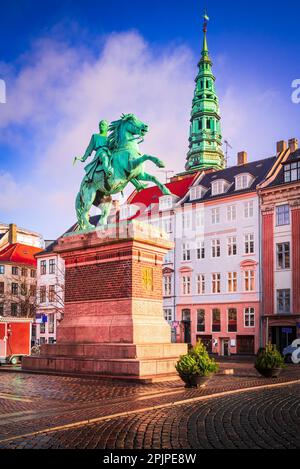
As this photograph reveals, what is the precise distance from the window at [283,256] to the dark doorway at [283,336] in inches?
208

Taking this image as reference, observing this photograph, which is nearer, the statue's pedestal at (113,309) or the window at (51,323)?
the statue's pedestal at (113,309)

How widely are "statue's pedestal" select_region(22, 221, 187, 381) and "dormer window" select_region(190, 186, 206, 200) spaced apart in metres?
36.4

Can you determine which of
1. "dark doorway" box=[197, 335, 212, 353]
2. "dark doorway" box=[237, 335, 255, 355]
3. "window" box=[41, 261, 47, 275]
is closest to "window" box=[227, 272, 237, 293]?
"dark doorway" box=[237, 335, 255, 355]

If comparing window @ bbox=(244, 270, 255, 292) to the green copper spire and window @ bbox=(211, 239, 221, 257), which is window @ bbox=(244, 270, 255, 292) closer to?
window @ bbox=(211, 239, 221, 257)

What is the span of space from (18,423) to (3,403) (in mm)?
2853

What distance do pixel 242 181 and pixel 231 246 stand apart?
6.39m

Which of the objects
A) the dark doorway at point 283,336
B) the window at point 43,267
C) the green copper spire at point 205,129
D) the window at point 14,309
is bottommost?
the dark doorway at point 283,336

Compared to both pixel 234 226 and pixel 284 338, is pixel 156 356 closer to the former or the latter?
pixel 284 338

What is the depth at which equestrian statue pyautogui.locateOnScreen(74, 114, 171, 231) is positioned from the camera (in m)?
20.8

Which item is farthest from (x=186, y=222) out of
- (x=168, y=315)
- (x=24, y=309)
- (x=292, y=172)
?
(x=24, y=309)

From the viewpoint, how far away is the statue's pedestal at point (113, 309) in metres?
17.8

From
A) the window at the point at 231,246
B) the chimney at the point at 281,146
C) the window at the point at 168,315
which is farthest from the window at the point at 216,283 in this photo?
the chimney at the point at 281,146

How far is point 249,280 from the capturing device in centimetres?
5022

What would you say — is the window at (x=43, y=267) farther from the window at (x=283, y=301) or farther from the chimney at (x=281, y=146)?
the window at (x=283, y=301)
